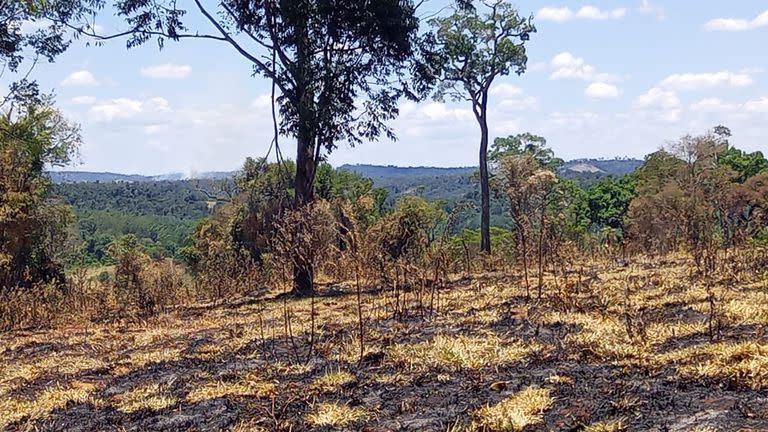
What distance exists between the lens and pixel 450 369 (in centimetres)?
507

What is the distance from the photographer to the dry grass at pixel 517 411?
12.2 ft

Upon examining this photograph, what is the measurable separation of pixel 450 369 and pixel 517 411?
1.23 m

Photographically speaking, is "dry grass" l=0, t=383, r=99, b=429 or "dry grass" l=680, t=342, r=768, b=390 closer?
"dry grass" l=680, t=342, r=768, b=390

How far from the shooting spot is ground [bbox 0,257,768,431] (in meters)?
3.90

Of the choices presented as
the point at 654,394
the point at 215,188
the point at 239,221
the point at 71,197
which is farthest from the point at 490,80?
the point at 71,197

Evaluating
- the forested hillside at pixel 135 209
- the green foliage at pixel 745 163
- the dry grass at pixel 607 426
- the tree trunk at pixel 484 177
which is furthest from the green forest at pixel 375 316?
the forested hillside at pixel 135 209

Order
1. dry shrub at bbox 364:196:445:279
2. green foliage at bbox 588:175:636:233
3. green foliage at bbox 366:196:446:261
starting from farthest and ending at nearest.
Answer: green foliage at bbox 588:175:636:233 → green foliage at bbox 366:196:446:261 → dry shrub at bbox 364:196:445:279

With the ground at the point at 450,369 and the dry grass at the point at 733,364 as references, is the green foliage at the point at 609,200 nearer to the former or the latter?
the ground at the point at 450,369

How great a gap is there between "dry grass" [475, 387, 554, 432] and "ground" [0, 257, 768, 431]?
0.5 inches

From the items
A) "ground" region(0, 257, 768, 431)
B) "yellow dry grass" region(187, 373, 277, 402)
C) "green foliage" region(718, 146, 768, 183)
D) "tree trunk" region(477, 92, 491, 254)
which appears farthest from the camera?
"green foliage" region(718, 146, 768, 183)

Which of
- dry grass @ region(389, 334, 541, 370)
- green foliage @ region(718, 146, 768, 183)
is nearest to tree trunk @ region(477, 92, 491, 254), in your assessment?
dry grass @ region(389, 334, 541, 370)

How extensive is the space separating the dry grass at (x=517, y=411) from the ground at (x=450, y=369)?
0.01 m

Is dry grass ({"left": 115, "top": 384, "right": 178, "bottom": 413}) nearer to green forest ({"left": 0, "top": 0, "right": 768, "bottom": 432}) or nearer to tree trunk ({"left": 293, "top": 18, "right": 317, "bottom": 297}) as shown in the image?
green forest ({"left": 0, "top": 0, "right": 768, "bottom": 432})

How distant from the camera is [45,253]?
20.2 metres
